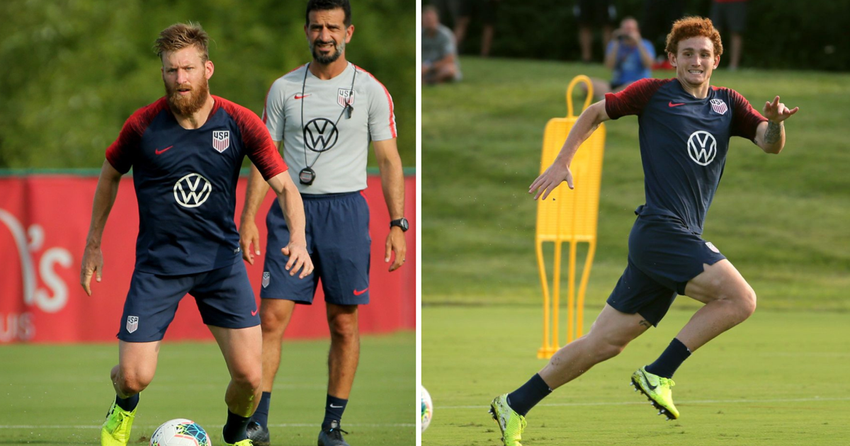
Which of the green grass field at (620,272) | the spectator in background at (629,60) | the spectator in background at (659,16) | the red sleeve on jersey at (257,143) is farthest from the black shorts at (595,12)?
the red sleeve on jersey at (257,143)

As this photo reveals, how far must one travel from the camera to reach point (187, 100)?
5.73 metres

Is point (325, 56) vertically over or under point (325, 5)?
under

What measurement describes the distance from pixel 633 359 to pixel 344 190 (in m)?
4.94

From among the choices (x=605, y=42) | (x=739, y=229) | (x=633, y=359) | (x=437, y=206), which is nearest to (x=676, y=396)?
(x=633, y=359)

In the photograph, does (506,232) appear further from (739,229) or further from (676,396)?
(676,396)

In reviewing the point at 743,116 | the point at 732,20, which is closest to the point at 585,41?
the point at 732,20

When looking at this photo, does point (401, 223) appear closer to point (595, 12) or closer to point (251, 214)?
point (251, 214)

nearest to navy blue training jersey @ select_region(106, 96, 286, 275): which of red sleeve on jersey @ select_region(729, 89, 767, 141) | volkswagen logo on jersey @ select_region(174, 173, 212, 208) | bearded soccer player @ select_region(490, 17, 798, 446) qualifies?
volkswagen logo on jersey @ select_region(174, 173, 212, 208)

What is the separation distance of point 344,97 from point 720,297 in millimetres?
2602

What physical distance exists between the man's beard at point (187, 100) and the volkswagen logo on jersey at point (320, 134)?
118 centimetres

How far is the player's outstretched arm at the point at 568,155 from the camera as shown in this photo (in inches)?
238

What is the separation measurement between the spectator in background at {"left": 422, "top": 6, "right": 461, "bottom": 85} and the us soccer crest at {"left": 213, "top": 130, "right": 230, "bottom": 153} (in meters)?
20.2

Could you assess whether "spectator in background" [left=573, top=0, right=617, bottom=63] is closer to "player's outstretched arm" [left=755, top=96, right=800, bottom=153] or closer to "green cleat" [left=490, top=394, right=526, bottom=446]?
"player's outstretched arm" [left=755, top=96, right=800, bottom=153]

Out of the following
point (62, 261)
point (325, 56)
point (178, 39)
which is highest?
point (178, 39)
